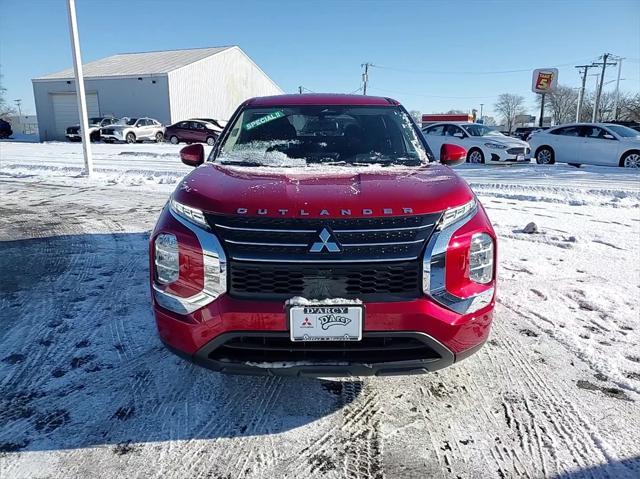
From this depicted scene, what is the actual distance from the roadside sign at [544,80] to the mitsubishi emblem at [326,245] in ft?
162

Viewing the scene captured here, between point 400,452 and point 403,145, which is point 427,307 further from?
point 403,145

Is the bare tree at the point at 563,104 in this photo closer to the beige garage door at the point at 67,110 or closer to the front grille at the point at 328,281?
the beige garage door at the point at 67,110

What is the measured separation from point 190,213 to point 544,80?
50009mm

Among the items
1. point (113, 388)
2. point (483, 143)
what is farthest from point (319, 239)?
point (483, 143)

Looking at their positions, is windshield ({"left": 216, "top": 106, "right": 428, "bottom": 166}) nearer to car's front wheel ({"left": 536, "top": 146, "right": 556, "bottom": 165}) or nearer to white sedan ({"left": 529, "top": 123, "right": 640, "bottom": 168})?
white sedan ({"left": 529, "top": 123, "right": 640, "bottom": 168})

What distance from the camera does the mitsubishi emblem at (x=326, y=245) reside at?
2.09m

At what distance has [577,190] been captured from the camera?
30.5 feet

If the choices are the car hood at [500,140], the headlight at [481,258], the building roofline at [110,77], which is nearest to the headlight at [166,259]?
the headlight at [481,258]

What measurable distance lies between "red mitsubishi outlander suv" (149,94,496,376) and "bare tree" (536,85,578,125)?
9613 cm

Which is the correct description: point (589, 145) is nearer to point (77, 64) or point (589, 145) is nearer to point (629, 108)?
point (77, 64)

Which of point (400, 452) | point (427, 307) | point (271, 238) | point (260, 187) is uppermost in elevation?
point (260, 187)

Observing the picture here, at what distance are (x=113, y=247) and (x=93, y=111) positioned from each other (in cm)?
3420

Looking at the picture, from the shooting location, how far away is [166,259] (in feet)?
7.44

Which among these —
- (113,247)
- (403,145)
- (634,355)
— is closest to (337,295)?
(403,145)
